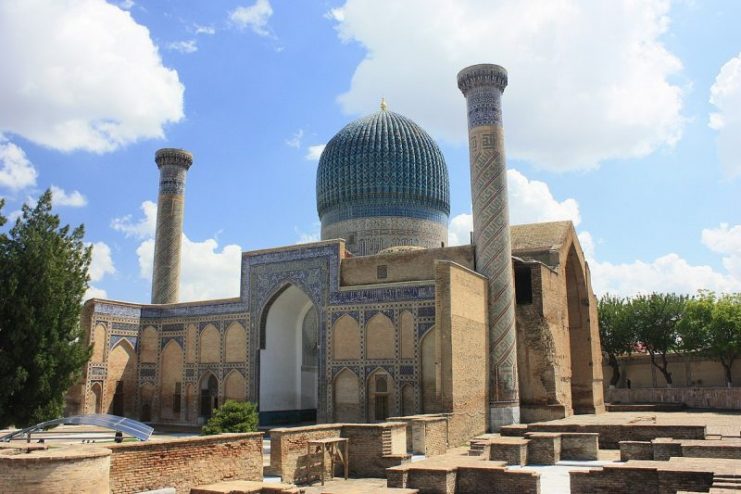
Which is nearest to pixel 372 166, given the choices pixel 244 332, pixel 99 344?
pixel 244 332

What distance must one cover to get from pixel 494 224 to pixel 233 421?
24.2 ft

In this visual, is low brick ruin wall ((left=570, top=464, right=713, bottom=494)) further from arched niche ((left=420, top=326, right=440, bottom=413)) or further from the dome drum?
the dome drum

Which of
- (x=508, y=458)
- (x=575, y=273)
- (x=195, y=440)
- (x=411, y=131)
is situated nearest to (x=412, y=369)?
(x=508, y=458)

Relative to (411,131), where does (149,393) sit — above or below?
below

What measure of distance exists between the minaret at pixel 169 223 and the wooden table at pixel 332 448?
13359 millimetres

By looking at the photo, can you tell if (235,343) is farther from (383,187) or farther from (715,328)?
(715,328)

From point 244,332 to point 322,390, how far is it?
3.29 metres

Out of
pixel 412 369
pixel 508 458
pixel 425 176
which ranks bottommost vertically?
pixel 508 458

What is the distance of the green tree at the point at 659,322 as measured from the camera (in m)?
25.9

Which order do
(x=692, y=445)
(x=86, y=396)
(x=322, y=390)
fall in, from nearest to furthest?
1. (x=692, y=445)
2. (x=322, y=390)
3. (x=86, y=396)

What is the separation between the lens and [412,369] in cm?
1617

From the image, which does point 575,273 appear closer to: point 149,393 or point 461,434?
point 461,434

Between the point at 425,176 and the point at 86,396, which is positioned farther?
the point at 425,176

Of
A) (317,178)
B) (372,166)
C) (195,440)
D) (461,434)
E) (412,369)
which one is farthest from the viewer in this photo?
(317,178)
